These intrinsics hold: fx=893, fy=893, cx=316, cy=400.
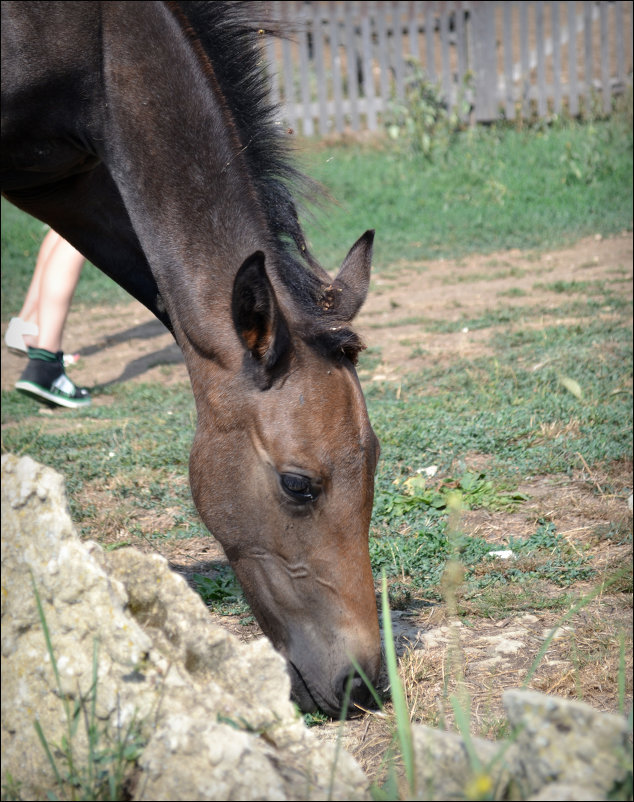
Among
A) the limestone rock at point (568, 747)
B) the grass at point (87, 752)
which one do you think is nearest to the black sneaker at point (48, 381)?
the grass at point (87, 752)

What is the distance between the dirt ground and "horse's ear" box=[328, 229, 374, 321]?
3.60 feet

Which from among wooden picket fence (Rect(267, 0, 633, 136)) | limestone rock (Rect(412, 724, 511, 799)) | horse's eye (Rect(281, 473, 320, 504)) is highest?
wooden picket fence (Rect(267, 0, 633, 136))

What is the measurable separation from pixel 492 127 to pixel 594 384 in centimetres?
868

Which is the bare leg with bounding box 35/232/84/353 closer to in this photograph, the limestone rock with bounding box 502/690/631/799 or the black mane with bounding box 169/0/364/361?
the black mane with bounding box 169/0/364/361

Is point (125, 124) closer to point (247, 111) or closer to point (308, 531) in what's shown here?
point (247, 111)

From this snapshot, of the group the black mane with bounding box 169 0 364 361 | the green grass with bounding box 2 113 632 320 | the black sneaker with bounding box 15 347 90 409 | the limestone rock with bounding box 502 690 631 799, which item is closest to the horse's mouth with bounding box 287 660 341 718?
the limestone rock with bounding box 502 690 631 799

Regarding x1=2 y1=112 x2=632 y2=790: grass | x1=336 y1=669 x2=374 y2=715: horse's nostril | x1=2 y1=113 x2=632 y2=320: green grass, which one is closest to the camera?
x1=336 y1=669 x2=374 y2=715: horse's nostril

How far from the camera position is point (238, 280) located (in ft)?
8.57

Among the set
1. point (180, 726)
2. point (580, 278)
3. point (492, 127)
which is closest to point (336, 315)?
point (180, 726)

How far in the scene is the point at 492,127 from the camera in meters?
13.0

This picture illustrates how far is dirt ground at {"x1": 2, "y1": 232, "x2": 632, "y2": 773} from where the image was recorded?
8.93ft

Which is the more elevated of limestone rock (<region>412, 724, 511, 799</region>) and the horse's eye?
the horse's eye

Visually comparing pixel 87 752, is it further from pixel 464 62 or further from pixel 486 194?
pixel 464 62

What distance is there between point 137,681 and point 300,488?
978mm
